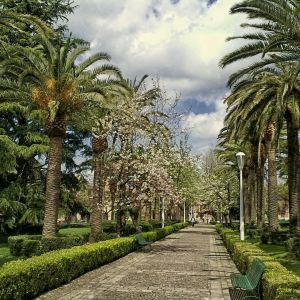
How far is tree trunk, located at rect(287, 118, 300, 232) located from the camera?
20.7 meters

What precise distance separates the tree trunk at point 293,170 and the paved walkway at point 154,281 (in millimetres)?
5075

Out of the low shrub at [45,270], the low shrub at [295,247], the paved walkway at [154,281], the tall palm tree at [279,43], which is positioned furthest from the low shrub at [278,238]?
the low shrub at [45,270]

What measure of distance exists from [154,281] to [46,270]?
3.08m

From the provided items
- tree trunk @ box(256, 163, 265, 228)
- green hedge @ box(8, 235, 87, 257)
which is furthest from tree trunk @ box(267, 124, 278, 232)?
green hedge @ box(8, 235, 87, 257)

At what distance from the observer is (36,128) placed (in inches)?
1227

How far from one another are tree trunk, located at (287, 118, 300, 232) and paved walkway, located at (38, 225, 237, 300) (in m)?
5.08

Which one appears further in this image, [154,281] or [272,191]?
[272,191]

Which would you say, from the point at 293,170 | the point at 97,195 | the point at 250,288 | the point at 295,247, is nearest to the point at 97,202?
the point at 97,195

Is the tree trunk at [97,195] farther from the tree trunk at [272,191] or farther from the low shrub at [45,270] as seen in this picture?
the tree trunk at [272,191]

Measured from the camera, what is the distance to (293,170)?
20656 mm

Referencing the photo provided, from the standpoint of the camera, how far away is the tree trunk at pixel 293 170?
20.7 m

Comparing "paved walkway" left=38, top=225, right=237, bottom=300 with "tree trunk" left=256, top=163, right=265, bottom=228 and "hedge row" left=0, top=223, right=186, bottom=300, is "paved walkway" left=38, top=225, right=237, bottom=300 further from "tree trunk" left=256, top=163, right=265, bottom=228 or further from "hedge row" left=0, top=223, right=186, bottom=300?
"tree trunk" left=256, top=163, right=265, bottom=228

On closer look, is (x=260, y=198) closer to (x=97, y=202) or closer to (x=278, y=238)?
(x=278, y=238)

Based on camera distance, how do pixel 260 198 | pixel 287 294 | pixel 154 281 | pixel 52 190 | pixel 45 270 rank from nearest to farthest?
pixel 287 294 < pixel 45 270 < pixel 154 281 < pixel 52 190 < pixel 260 198
